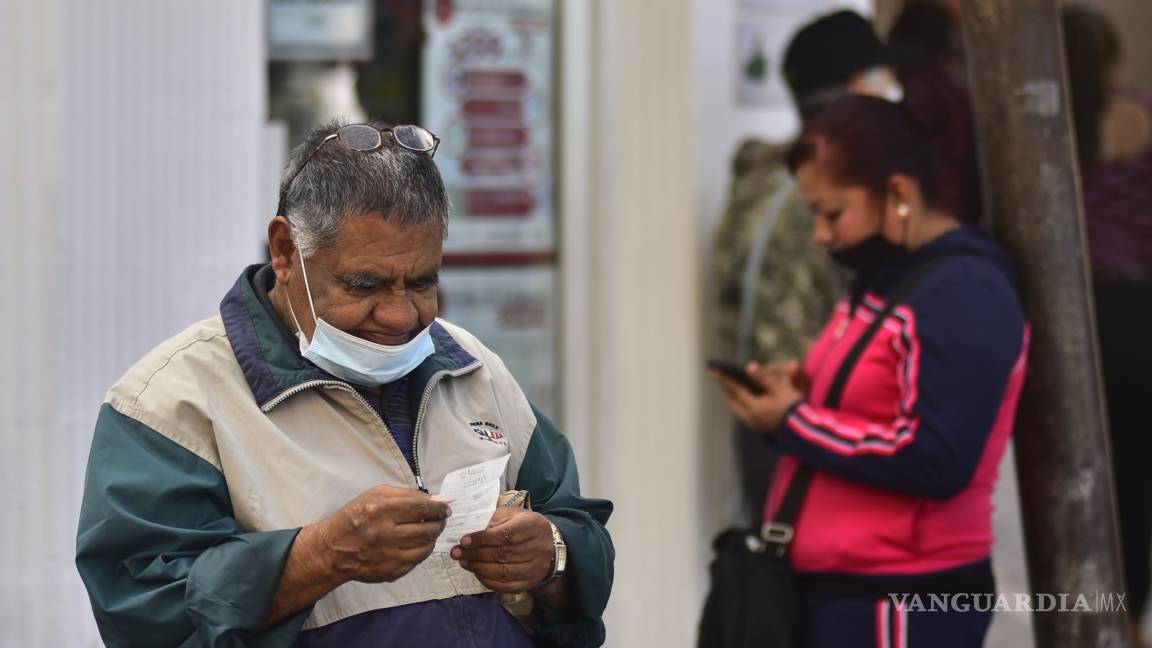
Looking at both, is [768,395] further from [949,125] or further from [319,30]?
[319,30]

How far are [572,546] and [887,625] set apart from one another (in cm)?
114

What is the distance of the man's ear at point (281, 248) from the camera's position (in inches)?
88.2

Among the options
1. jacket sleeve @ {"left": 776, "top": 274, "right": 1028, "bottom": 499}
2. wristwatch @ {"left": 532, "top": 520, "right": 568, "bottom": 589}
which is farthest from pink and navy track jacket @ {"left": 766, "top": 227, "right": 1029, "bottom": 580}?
wristwatch @ {"left": 532, "top": 520, "right": 568, "bottom": 589}

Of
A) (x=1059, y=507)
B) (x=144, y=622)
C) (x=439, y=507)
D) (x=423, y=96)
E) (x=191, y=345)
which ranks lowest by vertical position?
(x=1059, y=507)

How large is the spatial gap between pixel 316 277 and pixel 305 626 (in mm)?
546

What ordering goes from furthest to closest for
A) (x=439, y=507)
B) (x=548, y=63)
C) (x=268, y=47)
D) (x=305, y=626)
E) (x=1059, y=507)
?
(x=548, y=63)
(x=268, y=47)
(x=1059, y=507)
(x=305, y=626)
(x=439, y=507)

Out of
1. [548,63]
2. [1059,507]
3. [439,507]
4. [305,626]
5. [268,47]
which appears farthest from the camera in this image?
[548,63]

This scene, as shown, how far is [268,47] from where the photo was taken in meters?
4.84

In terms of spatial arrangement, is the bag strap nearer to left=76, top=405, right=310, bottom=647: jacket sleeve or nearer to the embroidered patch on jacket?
the embroidered patch on jacket

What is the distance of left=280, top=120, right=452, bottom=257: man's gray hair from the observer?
2150 millimetres

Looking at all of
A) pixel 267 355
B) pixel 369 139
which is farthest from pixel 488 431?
→ pixel 369 139

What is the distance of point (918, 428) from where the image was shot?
10.0 feet

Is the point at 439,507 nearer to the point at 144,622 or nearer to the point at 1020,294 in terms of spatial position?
the point at 144,622

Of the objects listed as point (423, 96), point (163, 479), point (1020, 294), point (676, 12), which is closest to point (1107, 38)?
point (676, 12)
